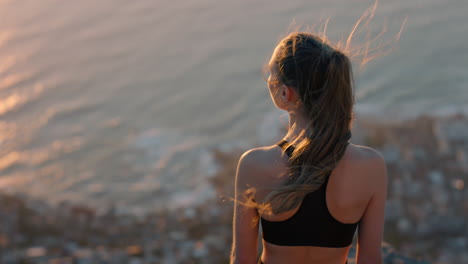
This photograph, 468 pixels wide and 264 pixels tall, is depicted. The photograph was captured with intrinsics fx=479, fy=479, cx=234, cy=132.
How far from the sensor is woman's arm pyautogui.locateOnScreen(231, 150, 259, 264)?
1926mm

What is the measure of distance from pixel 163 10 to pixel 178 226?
32.8 feet

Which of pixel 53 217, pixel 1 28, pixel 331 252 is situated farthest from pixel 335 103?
pixel 1 28

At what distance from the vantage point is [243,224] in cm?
Answer: 206

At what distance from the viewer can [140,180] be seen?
8031mm

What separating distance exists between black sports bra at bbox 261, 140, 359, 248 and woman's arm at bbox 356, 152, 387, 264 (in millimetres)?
66

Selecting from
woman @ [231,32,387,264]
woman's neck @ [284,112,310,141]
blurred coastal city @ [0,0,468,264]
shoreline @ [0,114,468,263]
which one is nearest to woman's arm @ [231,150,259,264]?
woman @ [231,32,387,264]

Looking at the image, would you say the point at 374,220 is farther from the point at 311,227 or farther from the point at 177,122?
the point at 177,122

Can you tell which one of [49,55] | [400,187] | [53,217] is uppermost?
[49,55]

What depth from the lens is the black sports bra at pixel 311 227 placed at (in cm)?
188

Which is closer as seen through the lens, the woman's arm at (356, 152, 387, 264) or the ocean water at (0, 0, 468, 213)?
the woman's arm at (356, 152, 387, 264)

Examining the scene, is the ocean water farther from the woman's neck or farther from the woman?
the woman's neck

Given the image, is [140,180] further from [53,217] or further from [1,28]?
[1,28]

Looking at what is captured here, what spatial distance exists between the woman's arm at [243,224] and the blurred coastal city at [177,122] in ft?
1.94

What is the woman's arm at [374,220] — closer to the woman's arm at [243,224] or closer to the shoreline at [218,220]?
the woman's arm at [243,224]
